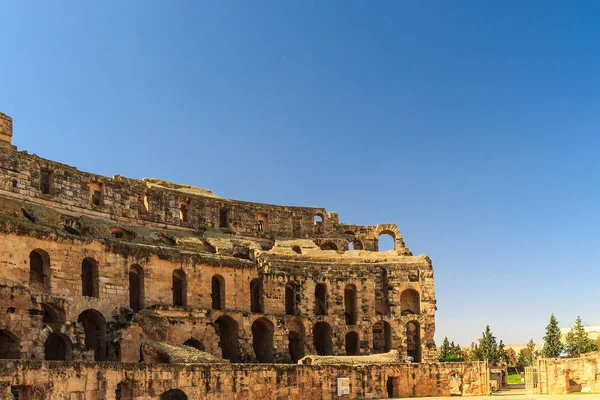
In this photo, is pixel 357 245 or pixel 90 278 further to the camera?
pixel 357 245

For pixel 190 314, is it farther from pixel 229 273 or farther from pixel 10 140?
pixel 10 140

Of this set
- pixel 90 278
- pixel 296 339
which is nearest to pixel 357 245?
pixel 296 339

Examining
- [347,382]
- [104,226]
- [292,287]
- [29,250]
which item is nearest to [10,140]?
[104,226]

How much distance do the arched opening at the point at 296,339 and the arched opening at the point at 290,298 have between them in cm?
79

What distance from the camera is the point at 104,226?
37531 mm

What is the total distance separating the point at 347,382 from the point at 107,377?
13.2m

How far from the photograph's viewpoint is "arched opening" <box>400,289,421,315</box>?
45.8 meters

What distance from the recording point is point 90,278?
32531 millimetres

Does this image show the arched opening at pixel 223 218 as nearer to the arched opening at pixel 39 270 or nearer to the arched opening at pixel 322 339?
the arched opening at pixel 322 339

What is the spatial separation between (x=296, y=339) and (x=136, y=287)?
10.7 m

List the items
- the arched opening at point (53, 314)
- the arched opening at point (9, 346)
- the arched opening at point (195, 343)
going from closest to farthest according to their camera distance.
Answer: the arched opening at point (9, 346) < the arched opening at point (53, 314) < the arched opening at point (195, 343)

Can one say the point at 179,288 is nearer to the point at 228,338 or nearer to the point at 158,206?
the point at 228,338

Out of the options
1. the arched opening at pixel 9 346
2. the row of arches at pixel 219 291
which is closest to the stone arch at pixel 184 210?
the row of arches at pixel 219 291

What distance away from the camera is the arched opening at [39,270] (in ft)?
97.3
